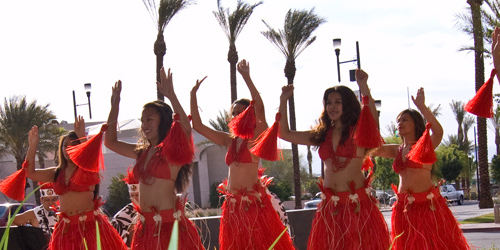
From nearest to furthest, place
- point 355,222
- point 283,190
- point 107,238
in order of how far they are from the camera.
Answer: point 355,222 < point 107,238 < point 283,190

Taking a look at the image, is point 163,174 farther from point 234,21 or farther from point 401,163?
point 234,21

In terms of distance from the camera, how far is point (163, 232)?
4.61 metres

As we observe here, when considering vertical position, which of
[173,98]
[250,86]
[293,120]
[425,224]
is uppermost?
[293,120]

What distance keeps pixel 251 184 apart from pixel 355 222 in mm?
1131

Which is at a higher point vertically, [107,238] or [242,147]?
[242,147]

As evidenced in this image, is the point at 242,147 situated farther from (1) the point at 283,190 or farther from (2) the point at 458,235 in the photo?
(1) the point at 283,190

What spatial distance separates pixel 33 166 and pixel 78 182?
0.50 m

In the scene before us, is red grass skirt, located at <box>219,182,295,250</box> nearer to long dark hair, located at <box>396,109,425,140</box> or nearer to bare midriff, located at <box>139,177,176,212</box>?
bare midriff, located at <box>139,177,176,212</box>

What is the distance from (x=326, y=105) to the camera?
16.5 ft

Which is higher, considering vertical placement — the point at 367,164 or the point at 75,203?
the point at 367,164

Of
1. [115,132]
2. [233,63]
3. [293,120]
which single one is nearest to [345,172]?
[115,132]

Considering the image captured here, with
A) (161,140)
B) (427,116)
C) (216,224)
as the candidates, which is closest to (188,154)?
(161,140)

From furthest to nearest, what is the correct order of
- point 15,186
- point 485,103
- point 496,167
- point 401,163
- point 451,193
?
point 496,167
point 451,193
point 401,163
point 15,186
point 485,103

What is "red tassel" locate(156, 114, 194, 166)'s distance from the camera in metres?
4.64
